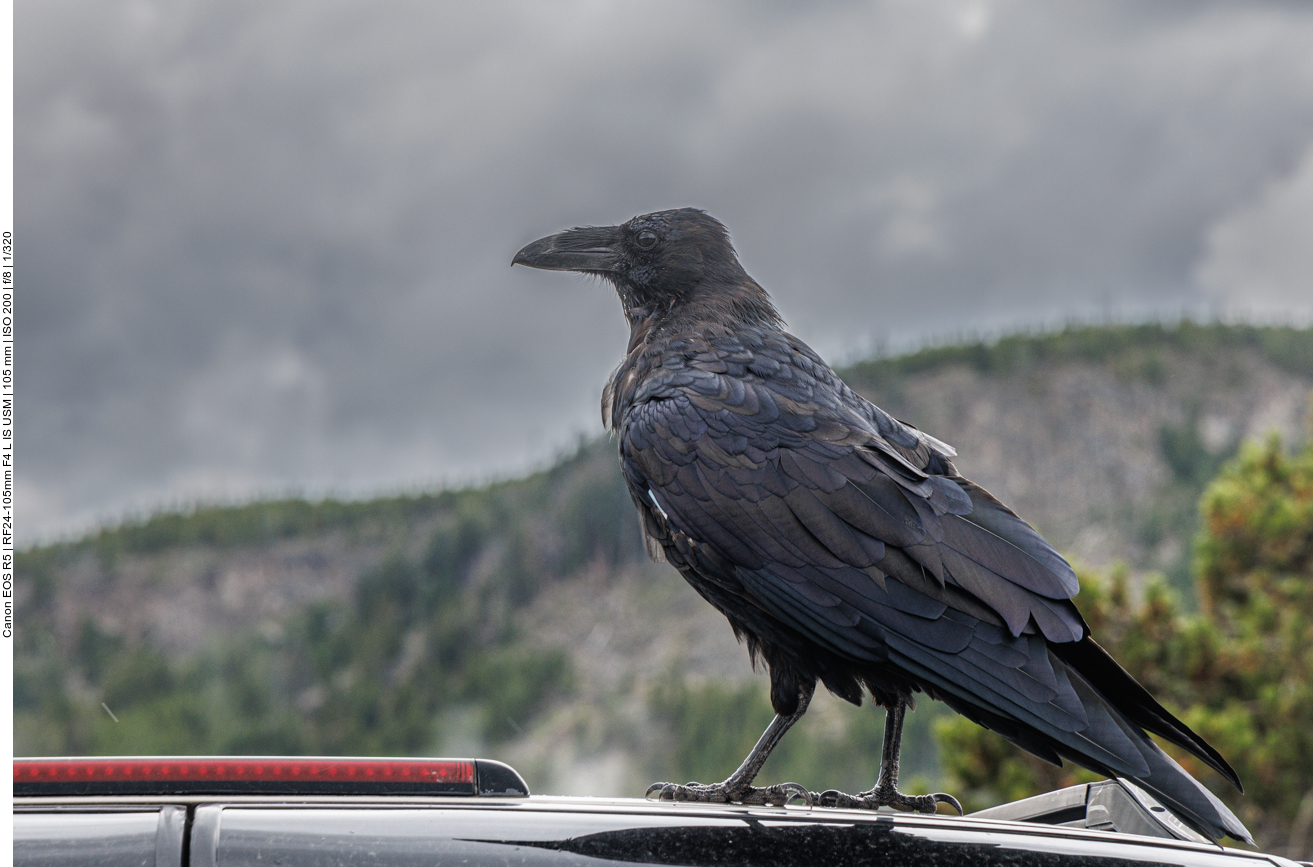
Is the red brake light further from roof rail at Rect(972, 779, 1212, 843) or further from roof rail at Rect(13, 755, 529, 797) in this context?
roof rail at Rect(972, 779, 1212, 843)

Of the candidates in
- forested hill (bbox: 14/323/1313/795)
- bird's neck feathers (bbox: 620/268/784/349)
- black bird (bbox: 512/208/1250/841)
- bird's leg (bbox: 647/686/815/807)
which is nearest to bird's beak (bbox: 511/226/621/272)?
bird's neck feathers (bbox: 620/268/784/349)

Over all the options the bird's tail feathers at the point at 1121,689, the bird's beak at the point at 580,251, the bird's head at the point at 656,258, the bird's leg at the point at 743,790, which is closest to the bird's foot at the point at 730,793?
the bird's leg at the point at 743,790

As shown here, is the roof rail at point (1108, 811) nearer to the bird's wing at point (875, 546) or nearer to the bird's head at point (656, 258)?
the bird's wing at point (875, 546)

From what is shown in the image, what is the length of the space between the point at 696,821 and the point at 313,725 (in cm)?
11152

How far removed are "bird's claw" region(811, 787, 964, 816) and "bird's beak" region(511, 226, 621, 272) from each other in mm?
2200

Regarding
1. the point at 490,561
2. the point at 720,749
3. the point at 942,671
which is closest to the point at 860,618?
the point at 942,671

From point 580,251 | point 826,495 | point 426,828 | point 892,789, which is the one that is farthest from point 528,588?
point 426,828

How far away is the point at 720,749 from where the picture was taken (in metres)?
79.8

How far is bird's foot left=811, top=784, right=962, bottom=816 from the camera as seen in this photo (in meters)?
2.85

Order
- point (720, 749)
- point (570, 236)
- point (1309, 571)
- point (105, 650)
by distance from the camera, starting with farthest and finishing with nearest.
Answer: point (105, 650) → point (720, 749) → point (1309, 571) → point (570, 236)

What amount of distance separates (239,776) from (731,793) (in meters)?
1.42

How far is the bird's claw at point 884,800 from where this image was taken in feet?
9.32

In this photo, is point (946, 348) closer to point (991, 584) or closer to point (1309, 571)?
point (1309, 571)

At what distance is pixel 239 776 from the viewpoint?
2062 mm
